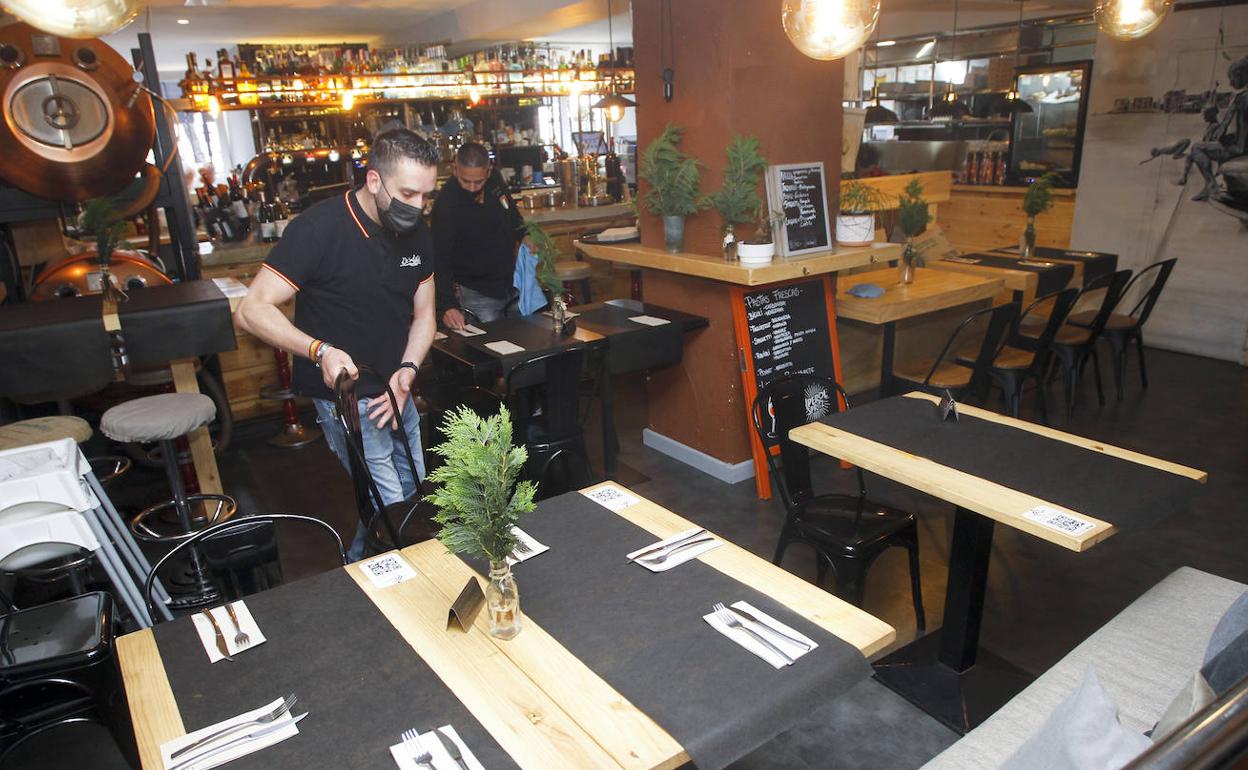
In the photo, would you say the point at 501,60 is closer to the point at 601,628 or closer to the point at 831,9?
the point at 831,9

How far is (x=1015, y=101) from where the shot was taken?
707cm

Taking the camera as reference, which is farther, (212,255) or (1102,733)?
(212,255)

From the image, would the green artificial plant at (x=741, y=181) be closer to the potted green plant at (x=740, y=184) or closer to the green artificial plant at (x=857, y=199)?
the potted green plant at (x=740, y=184)

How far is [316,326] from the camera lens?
8.96 feet

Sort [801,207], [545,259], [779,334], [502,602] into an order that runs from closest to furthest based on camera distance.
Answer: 1. [502,602]
2. [545,259]
3. [801,207]
4. [779,334]

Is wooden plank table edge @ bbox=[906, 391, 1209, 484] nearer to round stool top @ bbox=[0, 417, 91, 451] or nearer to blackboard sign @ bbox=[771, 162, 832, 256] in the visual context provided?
blackboard sign @ bbox=[771, 162, 832, 256]

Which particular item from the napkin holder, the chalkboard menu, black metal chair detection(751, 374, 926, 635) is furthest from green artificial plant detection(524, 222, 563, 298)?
the napkin holder

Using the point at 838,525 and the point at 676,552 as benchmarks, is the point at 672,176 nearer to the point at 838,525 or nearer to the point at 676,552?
the point at 838,525

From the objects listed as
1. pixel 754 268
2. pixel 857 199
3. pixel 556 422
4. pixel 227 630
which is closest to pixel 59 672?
pixel 227 630

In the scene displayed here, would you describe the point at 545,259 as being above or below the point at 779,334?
above

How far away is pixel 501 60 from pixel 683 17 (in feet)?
18.4

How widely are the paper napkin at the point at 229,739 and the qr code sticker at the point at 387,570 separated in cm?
46

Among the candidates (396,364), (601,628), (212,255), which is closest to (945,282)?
(396,364)

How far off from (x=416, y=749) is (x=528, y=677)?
25cm
